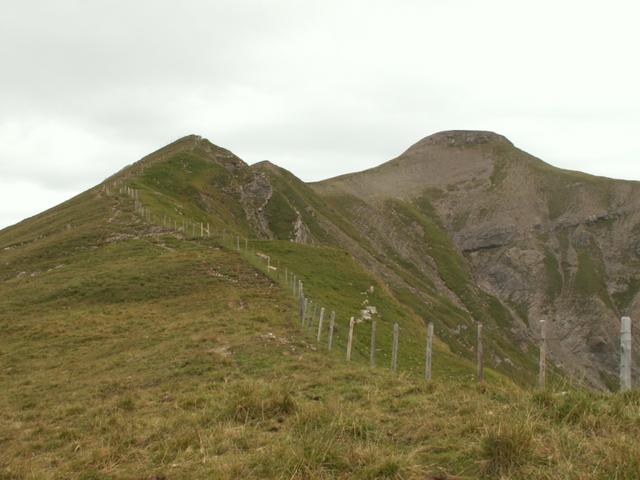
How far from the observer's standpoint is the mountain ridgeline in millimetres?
97688

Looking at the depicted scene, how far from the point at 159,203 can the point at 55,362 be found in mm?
45611

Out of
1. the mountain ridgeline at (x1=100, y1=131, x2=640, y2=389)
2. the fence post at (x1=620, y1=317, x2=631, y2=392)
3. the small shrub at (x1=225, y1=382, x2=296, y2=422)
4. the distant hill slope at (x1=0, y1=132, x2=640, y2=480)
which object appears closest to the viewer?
the distant hill slope at (x1=0, y1=132, x2=640, y2=480)

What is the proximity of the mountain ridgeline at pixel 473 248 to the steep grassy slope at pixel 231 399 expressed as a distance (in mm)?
29719

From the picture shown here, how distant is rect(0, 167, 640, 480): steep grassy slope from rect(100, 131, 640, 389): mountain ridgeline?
29.7m

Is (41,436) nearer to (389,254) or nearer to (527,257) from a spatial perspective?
(389,254)

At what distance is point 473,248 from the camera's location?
636 ft

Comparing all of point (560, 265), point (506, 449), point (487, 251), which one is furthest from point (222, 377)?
point (487, 251)

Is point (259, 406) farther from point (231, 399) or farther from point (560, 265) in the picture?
point (560, 265)

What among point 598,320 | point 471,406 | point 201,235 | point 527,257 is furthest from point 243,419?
point 527,257

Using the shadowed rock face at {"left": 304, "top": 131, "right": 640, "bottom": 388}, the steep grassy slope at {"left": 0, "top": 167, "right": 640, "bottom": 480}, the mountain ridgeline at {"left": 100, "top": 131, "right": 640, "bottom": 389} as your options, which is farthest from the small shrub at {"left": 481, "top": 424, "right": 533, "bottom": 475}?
the shadowed rock face at {"left": 304, "top": 131, "right": 640, "bottom": 388}

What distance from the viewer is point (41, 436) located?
601 inches

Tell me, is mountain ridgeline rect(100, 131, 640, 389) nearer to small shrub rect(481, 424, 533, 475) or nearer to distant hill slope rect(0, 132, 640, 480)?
distant hill slope rect(0, 132, 640, 480)

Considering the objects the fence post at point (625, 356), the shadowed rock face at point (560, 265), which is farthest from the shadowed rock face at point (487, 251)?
the fence post at point (625, 356)

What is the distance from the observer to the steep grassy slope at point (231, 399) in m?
8.95
